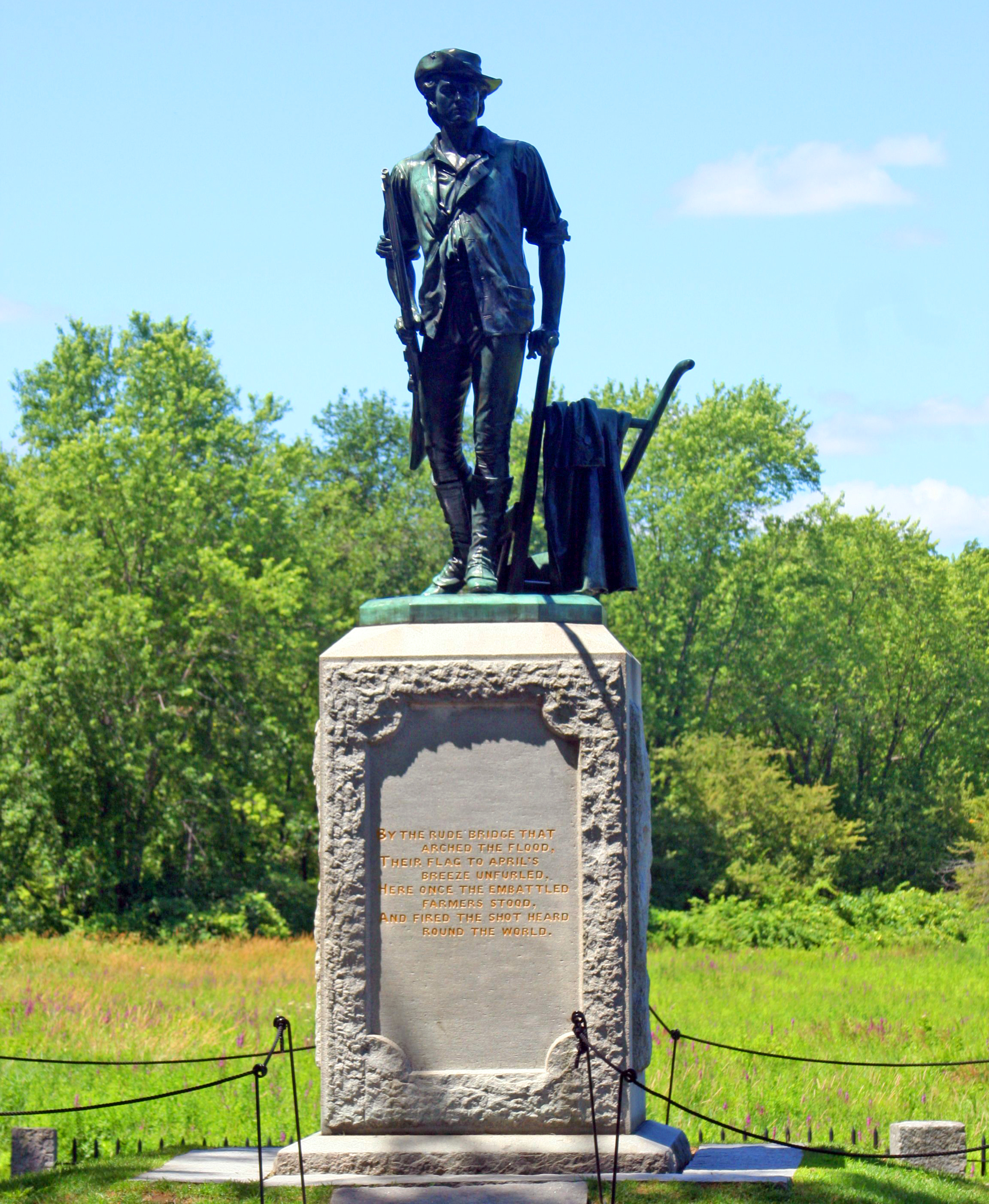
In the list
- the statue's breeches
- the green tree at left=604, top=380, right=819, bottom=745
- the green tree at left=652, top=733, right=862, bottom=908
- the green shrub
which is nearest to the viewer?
the statue's breeches

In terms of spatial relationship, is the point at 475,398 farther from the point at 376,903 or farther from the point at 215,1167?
the point at 215,1167

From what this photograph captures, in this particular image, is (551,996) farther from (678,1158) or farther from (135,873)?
(135,873)

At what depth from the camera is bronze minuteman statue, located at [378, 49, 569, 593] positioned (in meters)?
7.58

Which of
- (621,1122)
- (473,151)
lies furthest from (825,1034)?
(473,151)

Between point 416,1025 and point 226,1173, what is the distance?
114cm

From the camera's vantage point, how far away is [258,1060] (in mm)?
12773

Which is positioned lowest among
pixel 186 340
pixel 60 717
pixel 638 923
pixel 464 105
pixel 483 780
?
pixel 638 923

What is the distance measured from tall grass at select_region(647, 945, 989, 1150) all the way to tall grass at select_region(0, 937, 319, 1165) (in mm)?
3164

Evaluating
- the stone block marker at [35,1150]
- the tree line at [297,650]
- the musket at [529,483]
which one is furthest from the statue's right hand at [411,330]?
the tree line at [297,650]

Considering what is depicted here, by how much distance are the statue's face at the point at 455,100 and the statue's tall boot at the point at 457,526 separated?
1.83 m

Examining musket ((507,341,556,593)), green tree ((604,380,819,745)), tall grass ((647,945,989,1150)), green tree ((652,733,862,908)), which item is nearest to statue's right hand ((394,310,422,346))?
musket ((507,341,556,593))

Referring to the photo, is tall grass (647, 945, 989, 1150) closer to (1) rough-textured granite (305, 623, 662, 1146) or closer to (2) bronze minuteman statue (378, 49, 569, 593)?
(1) rough-textured granite (305, 623, 662, 1146)

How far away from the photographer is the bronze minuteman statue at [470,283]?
24.9 feet

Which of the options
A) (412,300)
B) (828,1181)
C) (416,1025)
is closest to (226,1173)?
(416,1025)
